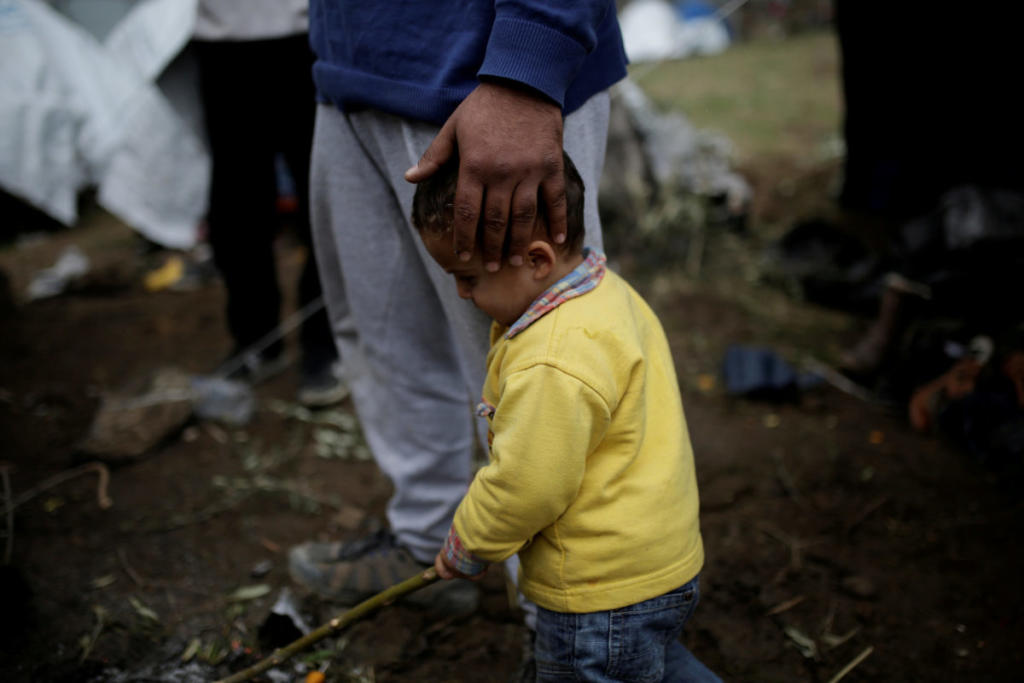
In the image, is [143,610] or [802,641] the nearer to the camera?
[802,641]

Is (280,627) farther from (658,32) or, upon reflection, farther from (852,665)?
(658,32)

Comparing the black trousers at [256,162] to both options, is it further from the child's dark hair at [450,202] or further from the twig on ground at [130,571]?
the child's dark hair at [450,202]

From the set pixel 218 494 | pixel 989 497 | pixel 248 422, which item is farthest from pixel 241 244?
pixel 989 497

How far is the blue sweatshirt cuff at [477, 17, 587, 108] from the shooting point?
3.68ft

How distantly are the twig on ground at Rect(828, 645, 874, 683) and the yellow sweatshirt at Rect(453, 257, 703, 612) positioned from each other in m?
0.75

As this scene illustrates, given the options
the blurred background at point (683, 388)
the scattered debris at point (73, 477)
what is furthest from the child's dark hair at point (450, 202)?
the scattered debris at point (73, 477)

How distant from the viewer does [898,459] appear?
260 cm

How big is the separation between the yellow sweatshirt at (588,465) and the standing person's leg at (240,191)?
1.88m

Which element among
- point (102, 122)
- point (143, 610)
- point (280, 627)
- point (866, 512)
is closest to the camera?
point (280, 627)

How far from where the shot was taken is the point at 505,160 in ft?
3.67

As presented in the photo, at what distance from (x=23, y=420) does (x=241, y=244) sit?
1.19 meters

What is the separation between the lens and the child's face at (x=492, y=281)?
4.10 feet

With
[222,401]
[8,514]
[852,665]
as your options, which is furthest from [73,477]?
[852,665]

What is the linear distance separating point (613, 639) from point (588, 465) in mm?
339
